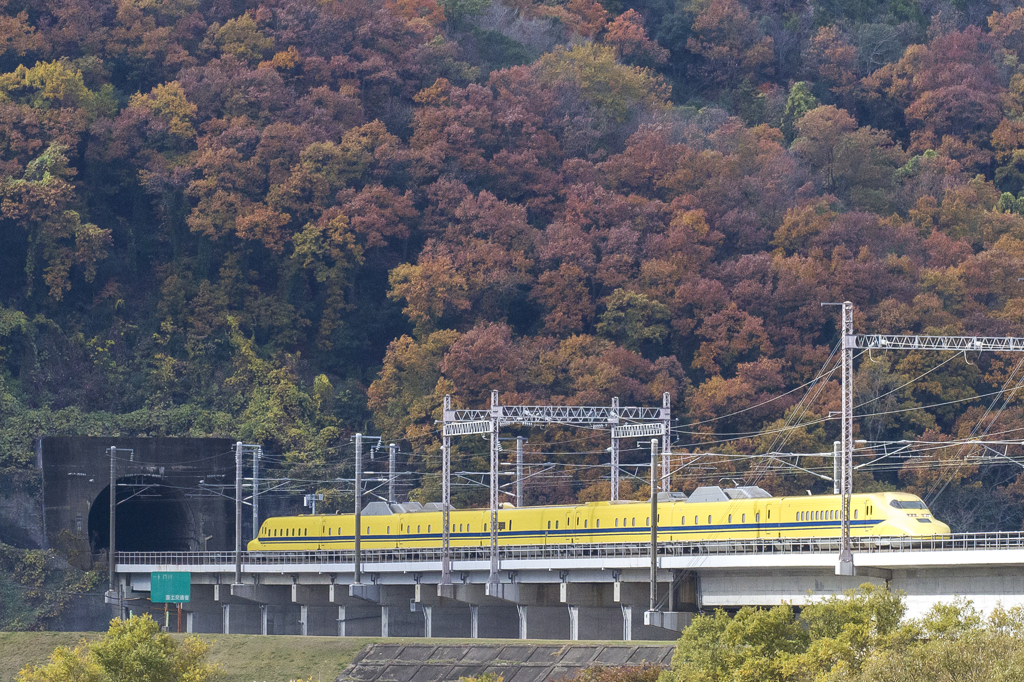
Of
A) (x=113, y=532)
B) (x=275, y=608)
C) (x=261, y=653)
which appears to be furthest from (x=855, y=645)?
(x=113, y=532)

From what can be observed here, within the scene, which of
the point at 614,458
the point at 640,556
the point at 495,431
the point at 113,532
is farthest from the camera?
the point at 113,532

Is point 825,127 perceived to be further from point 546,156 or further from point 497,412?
point 497,412

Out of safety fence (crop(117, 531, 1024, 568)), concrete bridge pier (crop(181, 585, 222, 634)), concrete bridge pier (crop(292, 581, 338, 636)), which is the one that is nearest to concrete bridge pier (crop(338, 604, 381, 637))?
concrete bridge pier (crop(292, 581, 338, 636))

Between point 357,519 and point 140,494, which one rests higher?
point 357,519

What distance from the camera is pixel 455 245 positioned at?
95938 mm

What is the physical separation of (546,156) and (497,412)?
4138 centimetres

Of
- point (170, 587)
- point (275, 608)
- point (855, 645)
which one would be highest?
point (855, 645)

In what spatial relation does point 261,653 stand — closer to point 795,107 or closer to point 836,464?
→ point 836,464

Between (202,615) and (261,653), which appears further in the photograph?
(202,615)

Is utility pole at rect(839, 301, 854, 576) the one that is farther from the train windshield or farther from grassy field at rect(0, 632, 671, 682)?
grassy field at rect(0, 632, 671, 682)

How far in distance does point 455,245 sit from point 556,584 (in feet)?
118

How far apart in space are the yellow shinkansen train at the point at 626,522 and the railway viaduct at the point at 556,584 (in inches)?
38.0

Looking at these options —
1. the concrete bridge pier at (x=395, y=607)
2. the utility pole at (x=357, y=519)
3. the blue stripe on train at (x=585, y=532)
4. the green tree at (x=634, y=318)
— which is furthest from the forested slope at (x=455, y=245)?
the utility pole at (x=357, y=519)

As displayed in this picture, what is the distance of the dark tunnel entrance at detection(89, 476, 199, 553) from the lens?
3312 inches
